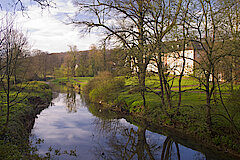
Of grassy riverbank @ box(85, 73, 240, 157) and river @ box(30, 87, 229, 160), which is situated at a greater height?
grassy riverbank @ box(85, 73, 240, 157)

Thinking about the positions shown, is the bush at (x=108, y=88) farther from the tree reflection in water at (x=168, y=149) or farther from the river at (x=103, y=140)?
the tree reflection in water at (x=168, y=149)

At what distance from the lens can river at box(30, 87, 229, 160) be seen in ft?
28.3

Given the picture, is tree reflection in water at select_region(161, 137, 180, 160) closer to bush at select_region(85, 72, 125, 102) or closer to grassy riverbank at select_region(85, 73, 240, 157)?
grassy riverbank at select_region(85, 73, 240, 157)

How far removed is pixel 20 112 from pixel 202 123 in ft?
30.4

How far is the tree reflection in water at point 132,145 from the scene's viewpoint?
8594 millimetres

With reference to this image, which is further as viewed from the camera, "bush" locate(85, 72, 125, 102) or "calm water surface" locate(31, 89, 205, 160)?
"bush" locate(85, 72, 125, 102)

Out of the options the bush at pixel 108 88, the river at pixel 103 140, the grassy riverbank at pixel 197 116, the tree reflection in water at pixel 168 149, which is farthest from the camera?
the bush at pixel 108 88

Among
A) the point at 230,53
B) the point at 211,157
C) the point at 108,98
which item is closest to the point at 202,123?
the point at 211,157

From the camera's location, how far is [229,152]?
816cm

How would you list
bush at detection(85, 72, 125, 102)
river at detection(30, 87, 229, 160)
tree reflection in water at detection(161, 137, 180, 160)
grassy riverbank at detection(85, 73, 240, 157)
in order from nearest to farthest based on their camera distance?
grassy riverbank at detection(85, 73, 240, 157), tree reflection in water at detection(161, 137, 180, 160), river at detection(30, 87, 229, 160), bush at detection(85, 72, 125, 102)

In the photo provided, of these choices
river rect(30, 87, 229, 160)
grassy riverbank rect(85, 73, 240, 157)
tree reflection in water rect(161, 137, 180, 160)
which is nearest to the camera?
grassy riverbank rect(85, 73, 240, 157)

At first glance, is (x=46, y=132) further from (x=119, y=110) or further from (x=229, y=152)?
(x=229, y=152)

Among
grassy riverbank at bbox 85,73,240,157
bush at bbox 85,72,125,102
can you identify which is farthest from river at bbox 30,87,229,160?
bush at bbox 85,72,125,102

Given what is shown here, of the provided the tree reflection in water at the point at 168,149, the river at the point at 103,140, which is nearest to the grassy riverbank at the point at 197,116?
the river at the point at 103,140
